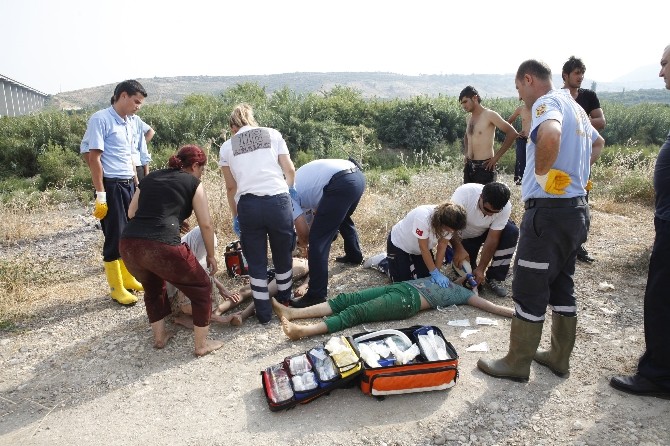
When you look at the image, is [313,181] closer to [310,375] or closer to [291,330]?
[291,330]

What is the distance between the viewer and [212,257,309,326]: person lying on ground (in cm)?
382

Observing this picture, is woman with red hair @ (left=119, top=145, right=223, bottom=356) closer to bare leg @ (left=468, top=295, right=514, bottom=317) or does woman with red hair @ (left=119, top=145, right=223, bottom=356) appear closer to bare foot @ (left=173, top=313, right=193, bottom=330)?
bare foot @ (left=173, top=313, right=193, bottom=330)

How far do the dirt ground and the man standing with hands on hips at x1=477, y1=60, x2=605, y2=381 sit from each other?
0.78ft

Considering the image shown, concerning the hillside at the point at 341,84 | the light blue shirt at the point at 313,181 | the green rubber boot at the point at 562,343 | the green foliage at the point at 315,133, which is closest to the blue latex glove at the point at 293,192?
the light blue shirt at the point at 313,181

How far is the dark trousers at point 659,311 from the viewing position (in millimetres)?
2688

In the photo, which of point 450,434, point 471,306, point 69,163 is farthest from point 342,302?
point 69,163

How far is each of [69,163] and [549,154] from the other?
503 inches

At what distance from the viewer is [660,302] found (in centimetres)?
272

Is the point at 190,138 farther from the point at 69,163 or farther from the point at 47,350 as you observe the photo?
the point at 47,350

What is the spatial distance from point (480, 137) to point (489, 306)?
2.12 metres

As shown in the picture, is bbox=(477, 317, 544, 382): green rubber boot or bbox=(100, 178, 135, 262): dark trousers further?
bbox=(100, 178, 135, 262): dark trousers

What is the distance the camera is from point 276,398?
9.01ft

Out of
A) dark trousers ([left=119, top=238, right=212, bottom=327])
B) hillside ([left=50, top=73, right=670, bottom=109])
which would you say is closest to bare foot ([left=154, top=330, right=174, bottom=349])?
dark trousers ([left=119, top=238, right=212, bottom=327])

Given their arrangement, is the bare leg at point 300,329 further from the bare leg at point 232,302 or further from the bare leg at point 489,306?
the bare leg at point 489,306
